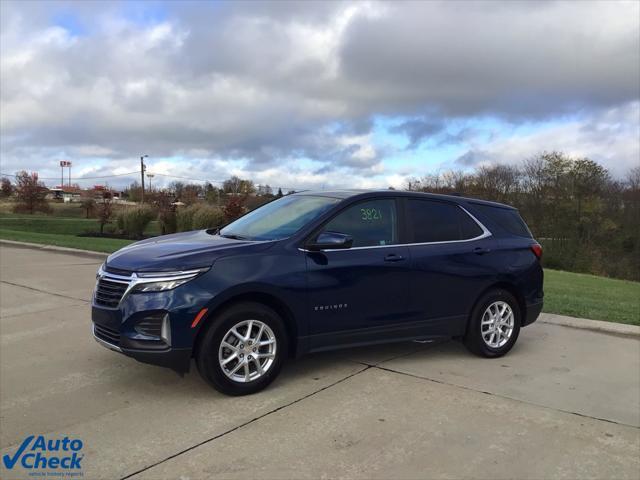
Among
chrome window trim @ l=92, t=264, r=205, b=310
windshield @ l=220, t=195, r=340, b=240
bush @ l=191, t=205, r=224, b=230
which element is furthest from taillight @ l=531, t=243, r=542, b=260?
bush @ l=191, t=205, r=224, b=230

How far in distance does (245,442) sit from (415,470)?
3.67ft

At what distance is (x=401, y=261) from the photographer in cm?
521

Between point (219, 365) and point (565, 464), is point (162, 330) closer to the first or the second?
Answer: point (219, 365)

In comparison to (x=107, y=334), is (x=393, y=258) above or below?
above

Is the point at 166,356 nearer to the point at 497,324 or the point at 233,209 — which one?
the point at 497,324

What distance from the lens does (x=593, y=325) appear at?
7.24 metres

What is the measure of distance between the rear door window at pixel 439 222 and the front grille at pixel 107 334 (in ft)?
9.33

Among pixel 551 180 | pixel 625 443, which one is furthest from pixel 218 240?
pixel 551 180

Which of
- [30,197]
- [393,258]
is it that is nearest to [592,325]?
[393,258]

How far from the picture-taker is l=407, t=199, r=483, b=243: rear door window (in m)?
5.53

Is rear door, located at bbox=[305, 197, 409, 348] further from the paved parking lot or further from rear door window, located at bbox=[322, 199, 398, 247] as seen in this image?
the paved parking lot

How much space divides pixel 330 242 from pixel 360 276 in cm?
51

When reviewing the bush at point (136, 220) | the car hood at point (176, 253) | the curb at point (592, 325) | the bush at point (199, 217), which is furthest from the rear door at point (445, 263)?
the bush at point (136, 220)

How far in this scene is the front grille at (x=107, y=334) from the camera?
14.3ft
